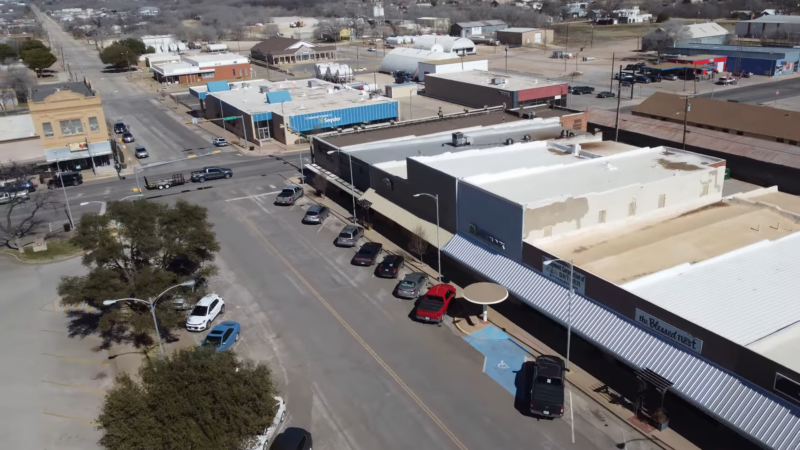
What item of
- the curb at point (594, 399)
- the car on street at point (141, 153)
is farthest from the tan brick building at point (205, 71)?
the curb at point (594, 399)

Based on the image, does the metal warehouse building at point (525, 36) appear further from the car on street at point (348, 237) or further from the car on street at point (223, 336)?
the car on street at point (223, 336)

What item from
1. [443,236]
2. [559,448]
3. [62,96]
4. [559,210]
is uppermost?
[62,96]

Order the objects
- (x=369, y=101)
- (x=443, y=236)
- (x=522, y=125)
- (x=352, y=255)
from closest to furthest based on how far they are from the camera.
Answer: (x=443, y=236)
(x=352, y=255)
(x=522, y=125)
(x=369, y=101)

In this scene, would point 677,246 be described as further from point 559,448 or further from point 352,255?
point 352,255

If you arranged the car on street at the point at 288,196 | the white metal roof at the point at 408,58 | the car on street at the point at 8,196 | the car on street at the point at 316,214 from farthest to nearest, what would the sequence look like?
the white metal roof at the point at 408,58 → the car on street at the point at 8,196 → the car on street at the point at 288,196 → the car on street at the point at 316,214

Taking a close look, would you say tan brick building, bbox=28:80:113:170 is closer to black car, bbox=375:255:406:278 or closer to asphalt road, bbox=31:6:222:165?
asphalt road, bbox=31:6:222:165

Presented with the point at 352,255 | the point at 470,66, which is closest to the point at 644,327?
the point at 352,255

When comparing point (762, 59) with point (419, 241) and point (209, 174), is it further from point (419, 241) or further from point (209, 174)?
point (209, 174)
